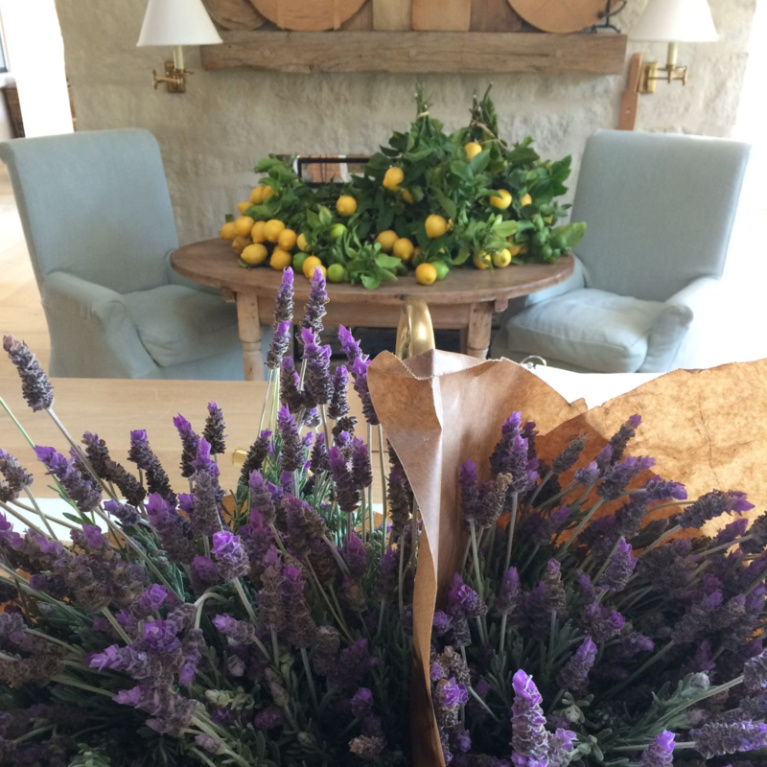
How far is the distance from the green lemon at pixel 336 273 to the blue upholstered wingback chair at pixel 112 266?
2.09ft

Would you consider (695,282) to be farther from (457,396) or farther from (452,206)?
(457,396)

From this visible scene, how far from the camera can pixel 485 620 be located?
1.15 feet

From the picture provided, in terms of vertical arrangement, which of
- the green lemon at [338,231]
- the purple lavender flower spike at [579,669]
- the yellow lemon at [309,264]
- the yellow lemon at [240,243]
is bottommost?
the yellow lemon at [240,243]

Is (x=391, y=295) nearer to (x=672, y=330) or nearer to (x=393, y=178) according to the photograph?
(x=393, y=178)

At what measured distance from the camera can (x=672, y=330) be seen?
2.17 m

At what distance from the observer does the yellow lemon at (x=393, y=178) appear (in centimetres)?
201

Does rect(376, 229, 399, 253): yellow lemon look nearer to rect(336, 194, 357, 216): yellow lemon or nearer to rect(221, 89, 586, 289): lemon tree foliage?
rect(221, 89, 586, 289): lemon tree foliage

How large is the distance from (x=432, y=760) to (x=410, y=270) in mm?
1891

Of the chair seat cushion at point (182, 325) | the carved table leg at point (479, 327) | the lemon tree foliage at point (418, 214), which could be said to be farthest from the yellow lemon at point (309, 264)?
the chair seat cushion at point (182, 325)

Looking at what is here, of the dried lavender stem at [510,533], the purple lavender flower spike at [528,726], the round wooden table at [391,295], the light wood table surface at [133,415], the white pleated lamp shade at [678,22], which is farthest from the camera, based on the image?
the white pleated lamp shade at [678,22]

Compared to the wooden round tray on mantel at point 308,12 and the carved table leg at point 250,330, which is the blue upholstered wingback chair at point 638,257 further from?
the wooden round tray on mantel at point 308,12

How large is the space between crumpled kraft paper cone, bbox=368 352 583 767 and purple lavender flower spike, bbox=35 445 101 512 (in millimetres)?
151

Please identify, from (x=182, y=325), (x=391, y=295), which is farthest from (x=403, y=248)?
(x=182, y=325)

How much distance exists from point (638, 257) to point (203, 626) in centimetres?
256
